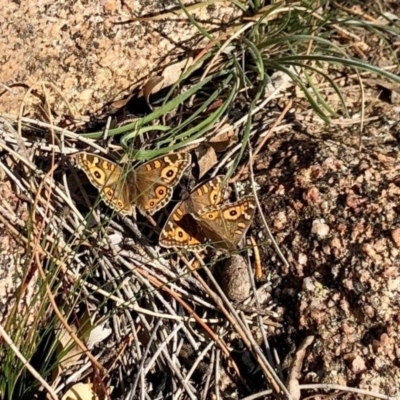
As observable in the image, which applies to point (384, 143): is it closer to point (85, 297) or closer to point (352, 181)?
Answer: point (352, 181)

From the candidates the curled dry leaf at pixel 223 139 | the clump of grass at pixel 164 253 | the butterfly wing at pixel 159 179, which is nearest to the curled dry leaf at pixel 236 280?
the clump of grass at pixel 164 253

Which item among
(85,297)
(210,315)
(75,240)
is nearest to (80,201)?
(75,240)

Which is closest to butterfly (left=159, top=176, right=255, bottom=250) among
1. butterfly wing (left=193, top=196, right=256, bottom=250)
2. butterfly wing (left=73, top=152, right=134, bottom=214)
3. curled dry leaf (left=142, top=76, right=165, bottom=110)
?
butterfly wing (left=193, top=196, right=256, bottom=250)

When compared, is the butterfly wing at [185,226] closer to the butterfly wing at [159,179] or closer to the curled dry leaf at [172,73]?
the butterfly wing at [159,179]

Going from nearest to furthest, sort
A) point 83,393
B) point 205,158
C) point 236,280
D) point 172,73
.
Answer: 1. point 83,393
2. point 236,280
3. point 205,158
4. point 172,73

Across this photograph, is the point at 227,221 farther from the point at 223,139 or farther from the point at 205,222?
the point at 223,139

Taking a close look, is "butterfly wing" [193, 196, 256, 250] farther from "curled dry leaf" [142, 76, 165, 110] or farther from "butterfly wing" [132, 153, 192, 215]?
"curled dry leaf" [142, 76, 165, 110]

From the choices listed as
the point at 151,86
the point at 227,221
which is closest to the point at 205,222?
the point at 227,221
